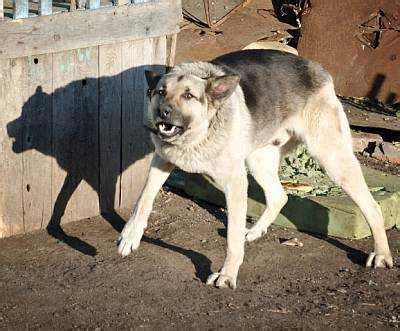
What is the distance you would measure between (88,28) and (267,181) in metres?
1.97

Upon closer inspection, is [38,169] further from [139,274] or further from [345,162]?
[345,162]

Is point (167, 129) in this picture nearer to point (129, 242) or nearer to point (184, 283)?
point (129, 242)

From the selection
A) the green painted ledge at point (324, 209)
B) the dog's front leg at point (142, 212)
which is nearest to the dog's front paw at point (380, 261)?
the green painted ledge at point (324, 209)

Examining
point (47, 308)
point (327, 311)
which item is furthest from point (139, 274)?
point (327, 311)

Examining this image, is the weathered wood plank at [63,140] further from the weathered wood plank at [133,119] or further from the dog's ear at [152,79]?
the dog's ear at [152,79]

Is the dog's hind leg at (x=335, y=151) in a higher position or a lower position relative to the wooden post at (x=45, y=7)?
lower

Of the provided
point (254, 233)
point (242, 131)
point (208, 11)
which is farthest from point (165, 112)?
point (208, 11)

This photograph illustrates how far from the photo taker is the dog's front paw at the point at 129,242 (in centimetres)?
695

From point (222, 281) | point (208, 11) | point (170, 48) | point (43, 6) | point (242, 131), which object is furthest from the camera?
point (208, 11)

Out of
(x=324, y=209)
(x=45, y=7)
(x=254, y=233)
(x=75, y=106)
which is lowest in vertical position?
(x=254, y=233)

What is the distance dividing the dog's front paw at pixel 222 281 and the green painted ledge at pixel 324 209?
1.60 metres

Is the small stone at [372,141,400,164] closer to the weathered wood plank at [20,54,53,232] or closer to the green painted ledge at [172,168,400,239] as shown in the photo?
the green painted ledge at [172,168,400,239]

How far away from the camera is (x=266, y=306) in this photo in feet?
21.4

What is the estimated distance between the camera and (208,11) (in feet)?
36.2
